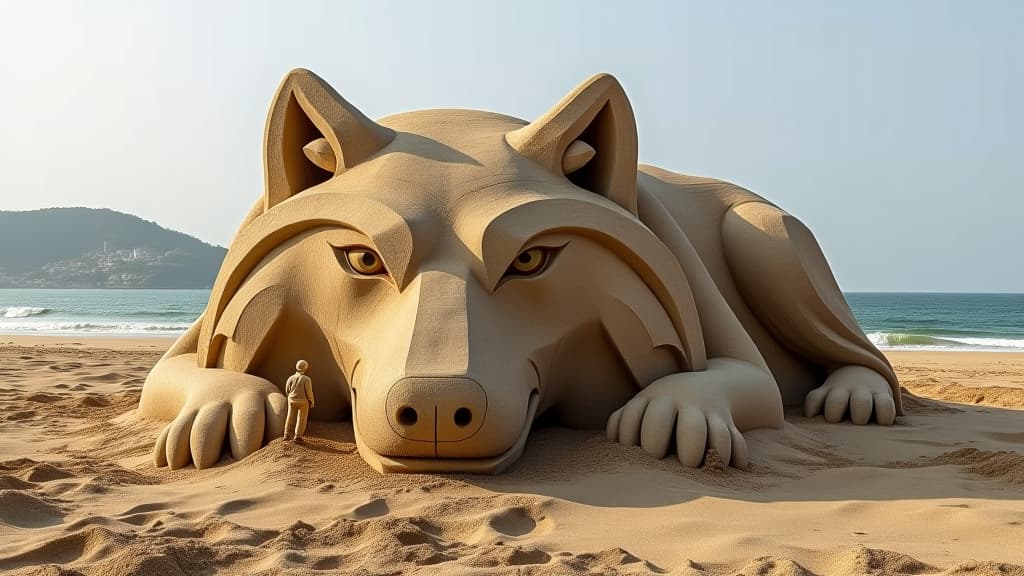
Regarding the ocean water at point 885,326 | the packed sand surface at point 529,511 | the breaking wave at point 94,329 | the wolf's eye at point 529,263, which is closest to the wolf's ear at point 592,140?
the wolf's eye at point 529,263

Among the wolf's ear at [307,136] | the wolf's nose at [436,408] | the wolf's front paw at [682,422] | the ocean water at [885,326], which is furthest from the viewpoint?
the ocean water at [885,326]

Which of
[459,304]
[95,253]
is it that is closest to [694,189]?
[459,304]

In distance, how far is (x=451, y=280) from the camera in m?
3.70

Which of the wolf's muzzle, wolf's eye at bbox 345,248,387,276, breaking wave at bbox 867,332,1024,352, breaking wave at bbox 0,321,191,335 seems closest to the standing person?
wolf's eye at bbox 345,248,387,276

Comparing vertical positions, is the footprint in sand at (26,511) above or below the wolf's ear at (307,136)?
below

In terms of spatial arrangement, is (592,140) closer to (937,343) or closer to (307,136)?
(307,136)

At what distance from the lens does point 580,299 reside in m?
4.00

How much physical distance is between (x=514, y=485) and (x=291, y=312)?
1.35m

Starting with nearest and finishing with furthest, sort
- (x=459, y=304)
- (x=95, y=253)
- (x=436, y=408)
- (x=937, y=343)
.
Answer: (x=436, y=408), (x=459, y=304), (x=937, y=343), (x=95, y=253)

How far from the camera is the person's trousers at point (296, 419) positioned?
3.79m

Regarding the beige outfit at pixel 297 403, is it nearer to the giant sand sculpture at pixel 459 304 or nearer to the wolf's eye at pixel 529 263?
the giant sand sculpture at pixel 459 304

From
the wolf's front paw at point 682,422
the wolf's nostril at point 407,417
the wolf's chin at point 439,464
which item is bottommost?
the wolf's chin at point 439,464

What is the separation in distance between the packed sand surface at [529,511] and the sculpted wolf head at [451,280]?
238 mm

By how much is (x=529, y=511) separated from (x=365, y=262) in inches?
54.5
